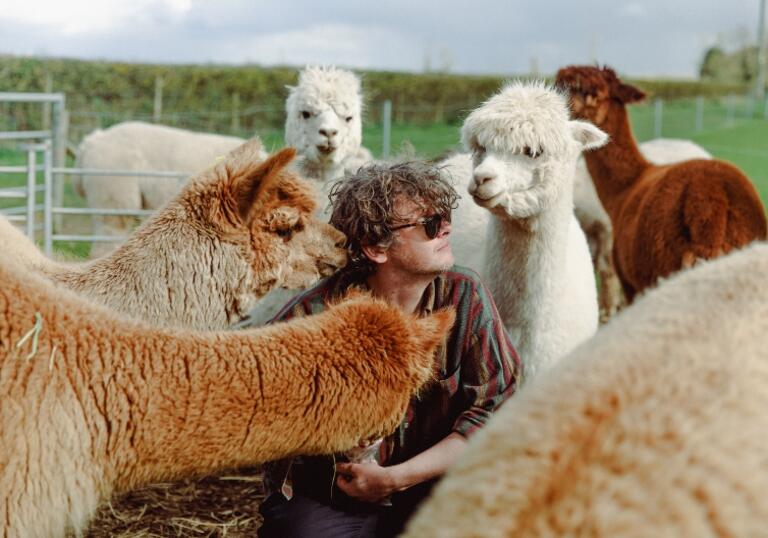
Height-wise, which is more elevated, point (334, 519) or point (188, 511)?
point (334, 519)

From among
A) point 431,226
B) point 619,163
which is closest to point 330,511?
point 431,226

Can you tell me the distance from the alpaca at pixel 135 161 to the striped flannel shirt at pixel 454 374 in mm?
6587

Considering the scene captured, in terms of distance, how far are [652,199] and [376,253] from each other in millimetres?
4281

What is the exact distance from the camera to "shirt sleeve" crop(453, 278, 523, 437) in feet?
9.40

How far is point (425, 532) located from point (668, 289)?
32.4 inches

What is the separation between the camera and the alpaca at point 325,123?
5801mm

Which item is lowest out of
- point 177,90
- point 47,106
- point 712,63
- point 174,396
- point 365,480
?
point 365,480

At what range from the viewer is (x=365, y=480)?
2629 mm

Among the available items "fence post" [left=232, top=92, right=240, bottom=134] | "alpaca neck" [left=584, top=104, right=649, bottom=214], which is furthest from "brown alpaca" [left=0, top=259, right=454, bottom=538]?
"fence post" [left=232, top=92, right=240, bottom=134]

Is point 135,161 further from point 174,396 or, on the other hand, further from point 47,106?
point 174,396

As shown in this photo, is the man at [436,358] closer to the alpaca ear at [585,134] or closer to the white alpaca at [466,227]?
the alpaca ear at [585,134]

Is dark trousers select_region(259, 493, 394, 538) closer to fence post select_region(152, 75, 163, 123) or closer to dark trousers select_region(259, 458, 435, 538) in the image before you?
dark trousers select_region(259, 458, 435, 538)

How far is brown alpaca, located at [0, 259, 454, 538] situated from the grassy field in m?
6.50

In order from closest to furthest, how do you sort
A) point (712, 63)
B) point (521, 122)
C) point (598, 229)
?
1. point (521, 122)
2. point (598, 229)
3. point (712, 63)
